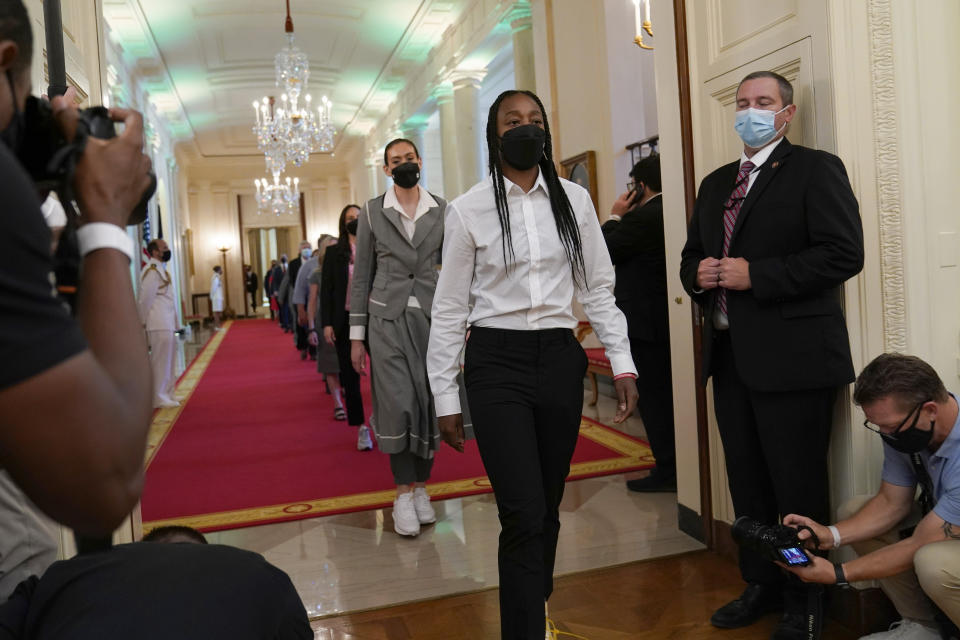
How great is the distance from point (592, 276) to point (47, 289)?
1928 millimetres

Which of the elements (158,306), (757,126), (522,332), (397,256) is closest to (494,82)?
(158,306)

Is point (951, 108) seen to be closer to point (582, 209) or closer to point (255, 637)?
point (582, 209)

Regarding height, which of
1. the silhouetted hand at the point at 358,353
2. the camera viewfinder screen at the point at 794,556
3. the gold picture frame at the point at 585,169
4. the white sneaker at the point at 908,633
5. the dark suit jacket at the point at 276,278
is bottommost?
the white sneaker at the point at 908,633

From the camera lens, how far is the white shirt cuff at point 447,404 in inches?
93.3

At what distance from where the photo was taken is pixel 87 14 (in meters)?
2.90

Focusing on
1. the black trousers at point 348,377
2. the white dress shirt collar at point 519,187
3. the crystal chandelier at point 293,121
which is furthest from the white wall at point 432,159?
the white dress shirt collar at point 519,187

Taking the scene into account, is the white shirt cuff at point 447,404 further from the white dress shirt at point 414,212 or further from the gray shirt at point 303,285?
the gray shirt at point 303,285

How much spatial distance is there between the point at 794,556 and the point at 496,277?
1149mm

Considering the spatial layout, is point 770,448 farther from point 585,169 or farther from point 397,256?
point 585,169

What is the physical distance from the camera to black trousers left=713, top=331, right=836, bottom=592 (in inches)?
104

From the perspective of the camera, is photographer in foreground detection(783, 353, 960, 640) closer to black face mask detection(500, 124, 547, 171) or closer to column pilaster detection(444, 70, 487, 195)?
black face mask detection(500, 124, 547, 171)

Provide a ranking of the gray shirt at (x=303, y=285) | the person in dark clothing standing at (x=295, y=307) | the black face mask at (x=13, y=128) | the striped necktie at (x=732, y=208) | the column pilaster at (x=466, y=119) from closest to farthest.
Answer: the black face mask at (x=13, y=128) → the striped necktie at (x=732, y=208) → the gray shirt at (x=303, y=285) → the person in dark clothing standing at (x=295, y=307) → the column pilaster at (x=466, y=119)

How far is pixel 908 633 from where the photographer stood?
245 centimetres

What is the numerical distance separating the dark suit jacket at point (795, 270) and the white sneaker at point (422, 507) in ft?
6.06
